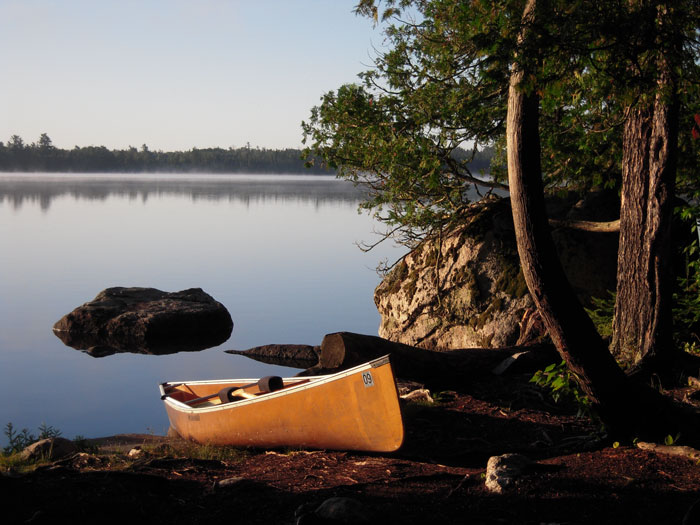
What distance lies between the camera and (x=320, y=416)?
26.3 ft

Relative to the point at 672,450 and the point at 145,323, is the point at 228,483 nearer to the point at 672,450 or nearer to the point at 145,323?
the point at 672,450

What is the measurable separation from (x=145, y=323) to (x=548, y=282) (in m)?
15.1

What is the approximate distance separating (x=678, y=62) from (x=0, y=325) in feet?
75.4

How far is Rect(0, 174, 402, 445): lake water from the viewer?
15922 mm

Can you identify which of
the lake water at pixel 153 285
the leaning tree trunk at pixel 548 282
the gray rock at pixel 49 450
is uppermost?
the leaning tree trunk at pixel 548 282

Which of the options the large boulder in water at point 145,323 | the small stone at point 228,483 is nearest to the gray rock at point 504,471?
the small stone at point 228,483

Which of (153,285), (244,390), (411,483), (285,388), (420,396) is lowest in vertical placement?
(153,285)

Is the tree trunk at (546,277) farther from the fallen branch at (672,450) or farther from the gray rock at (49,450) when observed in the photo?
the gray rock at (49,450)

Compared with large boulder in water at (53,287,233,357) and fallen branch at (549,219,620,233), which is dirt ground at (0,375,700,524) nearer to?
fallen branch at (549,219,620,233)

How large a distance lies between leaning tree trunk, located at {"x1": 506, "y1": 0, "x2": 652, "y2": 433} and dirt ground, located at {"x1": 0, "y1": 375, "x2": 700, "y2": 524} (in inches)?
21.0

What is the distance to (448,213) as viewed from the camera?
13.6m

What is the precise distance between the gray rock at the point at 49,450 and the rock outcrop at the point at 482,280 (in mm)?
7049

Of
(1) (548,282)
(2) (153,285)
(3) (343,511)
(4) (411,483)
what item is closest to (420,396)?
(4) (411,483)

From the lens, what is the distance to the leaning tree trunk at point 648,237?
8641mm
